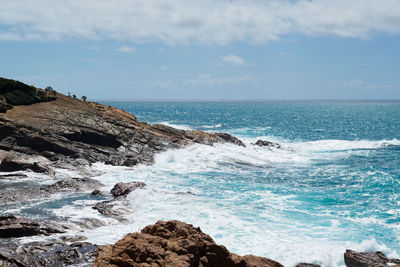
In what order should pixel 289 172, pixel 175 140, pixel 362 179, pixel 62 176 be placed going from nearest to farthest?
pixel 62 176, pixel 362 179, pixel 289 172, pixel 175 140

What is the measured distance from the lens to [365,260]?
12883 mm

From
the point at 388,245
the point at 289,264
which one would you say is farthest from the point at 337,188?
the point at 289,264

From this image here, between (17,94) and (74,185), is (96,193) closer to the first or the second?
(74,185)

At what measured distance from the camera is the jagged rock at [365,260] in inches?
502

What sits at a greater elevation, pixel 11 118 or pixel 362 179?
pixel 11 118

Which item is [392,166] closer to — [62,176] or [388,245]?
[388,245]

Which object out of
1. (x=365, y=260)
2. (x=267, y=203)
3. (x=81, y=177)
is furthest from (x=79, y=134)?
(x=365, y=260)

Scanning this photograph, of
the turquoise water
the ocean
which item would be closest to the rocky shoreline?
the ocean

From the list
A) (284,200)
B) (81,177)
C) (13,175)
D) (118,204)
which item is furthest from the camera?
(81,177)

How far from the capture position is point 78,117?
35.7m

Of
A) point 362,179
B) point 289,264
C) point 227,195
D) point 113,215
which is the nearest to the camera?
point 289,264

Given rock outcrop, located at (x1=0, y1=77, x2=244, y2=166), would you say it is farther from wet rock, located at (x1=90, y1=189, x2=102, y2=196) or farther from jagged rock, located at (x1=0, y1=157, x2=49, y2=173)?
wet rock, located at (x1=90, y1=189, x2=102, y2=196)

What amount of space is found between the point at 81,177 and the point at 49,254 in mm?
14603

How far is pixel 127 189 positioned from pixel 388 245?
14092mm
